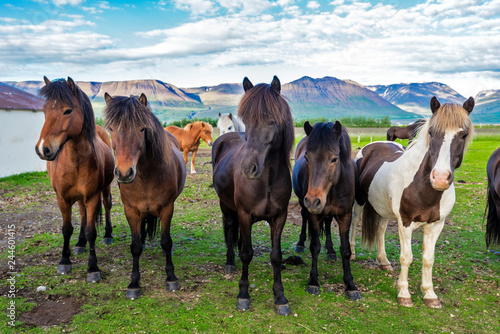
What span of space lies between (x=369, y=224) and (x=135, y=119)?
159 inches

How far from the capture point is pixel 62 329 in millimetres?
3252

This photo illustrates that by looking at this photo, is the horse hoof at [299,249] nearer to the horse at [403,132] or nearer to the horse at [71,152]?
the horse at [403,132]

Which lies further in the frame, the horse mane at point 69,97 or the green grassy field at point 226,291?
the horse mane at point 69,97

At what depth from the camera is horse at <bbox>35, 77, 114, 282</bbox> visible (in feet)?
13.1

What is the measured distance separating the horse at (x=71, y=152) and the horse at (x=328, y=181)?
3091 mm

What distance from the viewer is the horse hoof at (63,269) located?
458 cm

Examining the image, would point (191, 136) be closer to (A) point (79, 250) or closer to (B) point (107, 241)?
(B) point (107, 241)

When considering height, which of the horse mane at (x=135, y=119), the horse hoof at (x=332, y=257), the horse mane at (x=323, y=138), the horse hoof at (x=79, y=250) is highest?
the horse mane at (x=135, y=119)

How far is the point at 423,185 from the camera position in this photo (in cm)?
371

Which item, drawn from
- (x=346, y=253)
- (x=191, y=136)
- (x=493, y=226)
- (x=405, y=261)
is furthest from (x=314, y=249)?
(x=191, y=136)

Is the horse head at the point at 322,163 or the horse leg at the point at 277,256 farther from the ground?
the horse head at the point at 322,163

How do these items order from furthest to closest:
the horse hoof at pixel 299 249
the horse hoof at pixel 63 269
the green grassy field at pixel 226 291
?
the horse hoof at pixel 299 249, the horse hoof at pixel 63 269, the green grassy field at pixel 226 291

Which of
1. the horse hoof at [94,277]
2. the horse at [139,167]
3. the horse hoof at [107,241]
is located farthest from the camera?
the horse hoof at [107,241]

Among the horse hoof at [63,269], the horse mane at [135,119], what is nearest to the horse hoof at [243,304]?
the horse mane at [135,119]
